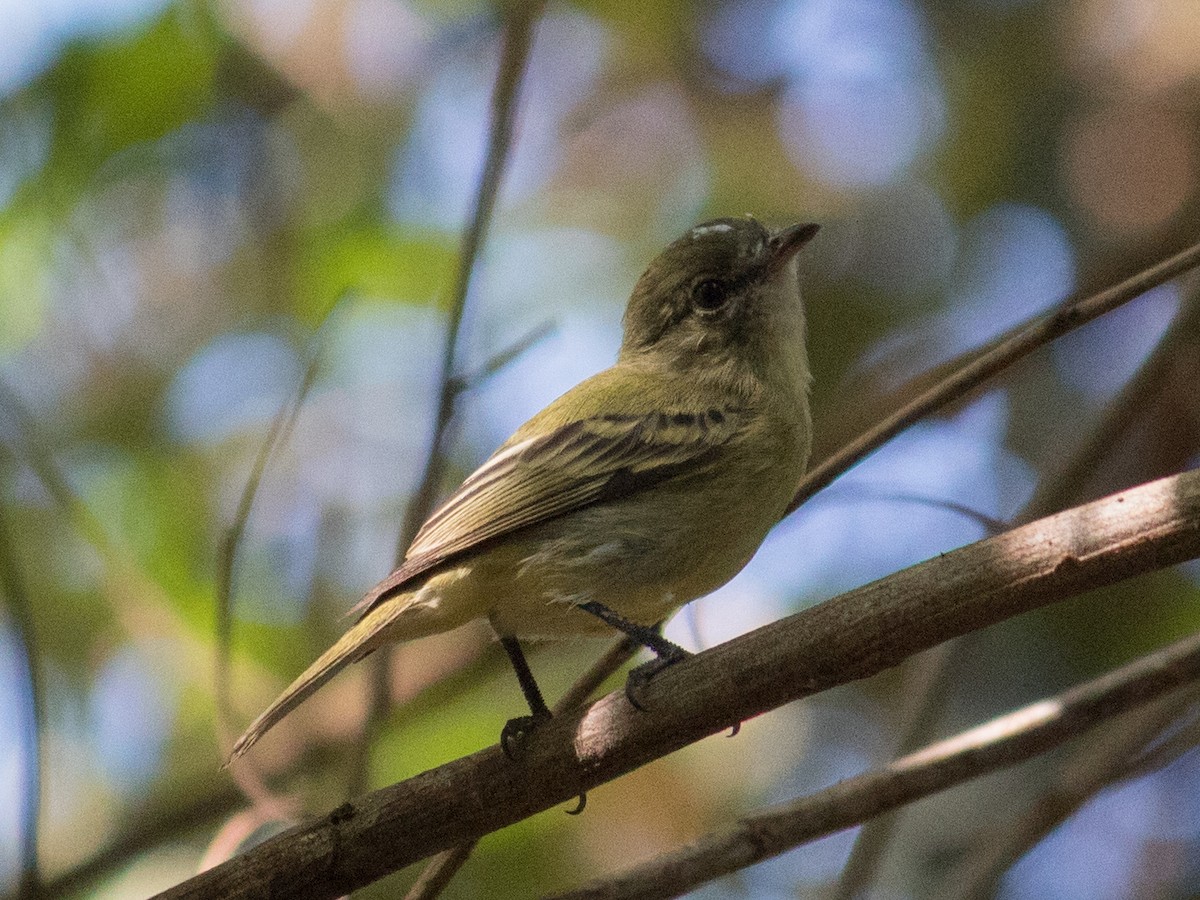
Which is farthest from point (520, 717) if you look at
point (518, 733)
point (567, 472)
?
point (567, 472)

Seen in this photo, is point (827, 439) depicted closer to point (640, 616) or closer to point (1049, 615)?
point (640, 616)

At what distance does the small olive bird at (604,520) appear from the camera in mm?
3338

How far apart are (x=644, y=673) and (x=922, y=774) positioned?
0.63 meters

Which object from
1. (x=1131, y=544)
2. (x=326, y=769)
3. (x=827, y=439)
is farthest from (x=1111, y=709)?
(x=326, y=769)

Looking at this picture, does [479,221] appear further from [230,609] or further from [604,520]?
[230,609]

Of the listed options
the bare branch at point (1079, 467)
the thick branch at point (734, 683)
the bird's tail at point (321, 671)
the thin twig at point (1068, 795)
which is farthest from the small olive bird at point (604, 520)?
the thin twig at point (1068, 795)

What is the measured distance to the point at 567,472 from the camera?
3.60 m

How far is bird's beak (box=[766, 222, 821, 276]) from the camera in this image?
4.10 m

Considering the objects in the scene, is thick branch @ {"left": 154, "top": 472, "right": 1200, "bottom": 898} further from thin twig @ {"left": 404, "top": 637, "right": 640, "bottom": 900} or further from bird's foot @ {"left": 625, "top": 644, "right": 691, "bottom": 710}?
thin twig @ {"left": 404, "top": 637, "right": 640, "bottom": 900}

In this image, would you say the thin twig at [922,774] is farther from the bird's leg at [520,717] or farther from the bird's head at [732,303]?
the bird's head at [732,303]

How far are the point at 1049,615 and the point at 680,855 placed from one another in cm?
334

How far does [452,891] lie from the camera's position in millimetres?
4355

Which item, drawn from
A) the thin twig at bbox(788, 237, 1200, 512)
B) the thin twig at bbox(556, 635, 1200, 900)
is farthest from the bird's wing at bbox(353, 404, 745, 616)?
the thin twig at bbox(556, 635, 1200, 900)

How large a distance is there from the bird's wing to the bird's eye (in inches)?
24.3
